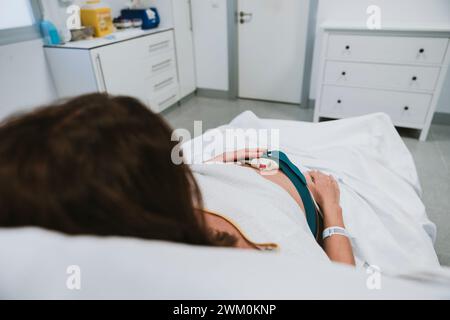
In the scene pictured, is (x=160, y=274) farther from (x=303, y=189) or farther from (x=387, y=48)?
(x=387, y=48)

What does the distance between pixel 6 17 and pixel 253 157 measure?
85.4 inches

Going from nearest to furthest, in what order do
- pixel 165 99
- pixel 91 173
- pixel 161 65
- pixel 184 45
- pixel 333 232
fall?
1. pixel 91 173
2. pixel 333 232
3. pixel 161 65
4. pixel 165 99
5. pixel 184 45

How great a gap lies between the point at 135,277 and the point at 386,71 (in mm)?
2680

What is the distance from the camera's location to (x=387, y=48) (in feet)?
7.85

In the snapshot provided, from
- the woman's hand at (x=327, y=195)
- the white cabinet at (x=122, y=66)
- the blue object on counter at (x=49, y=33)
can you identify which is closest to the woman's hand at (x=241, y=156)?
the woman's hand at (x=327, y=195)

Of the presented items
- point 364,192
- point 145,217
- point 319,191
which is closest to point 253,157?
point 319,191

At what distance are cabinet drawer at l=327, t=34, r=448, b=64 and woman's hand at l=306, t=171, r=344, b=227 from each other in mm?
1797

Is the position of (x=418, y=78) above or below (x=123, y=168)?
below

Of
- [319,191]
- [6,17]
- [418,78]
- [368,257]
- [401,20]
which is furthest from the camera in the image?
[401,20]

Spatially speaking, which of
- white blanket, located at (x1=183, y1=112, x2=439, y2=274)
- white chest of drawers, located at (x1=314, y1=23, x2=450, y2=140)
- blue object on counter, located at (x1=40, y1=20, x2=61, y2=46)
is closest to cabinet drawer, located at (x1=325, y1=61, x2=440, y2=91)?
white chest of drawers, located at (x1=314, y1=23, x2=450, y2=140)

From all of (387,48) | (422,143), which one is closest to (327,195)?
(387,48)

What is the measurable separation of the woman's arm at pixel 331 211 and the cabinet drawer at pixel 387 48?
1.80m

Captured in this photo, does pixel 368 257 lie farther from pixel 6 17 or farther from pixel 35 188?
pixel 6 17
